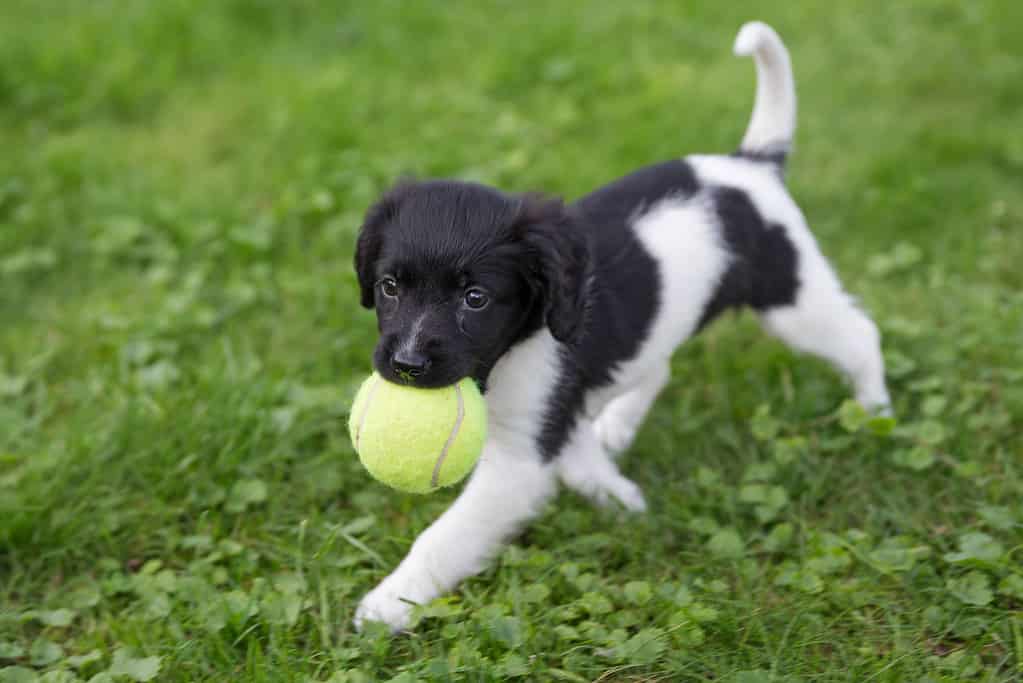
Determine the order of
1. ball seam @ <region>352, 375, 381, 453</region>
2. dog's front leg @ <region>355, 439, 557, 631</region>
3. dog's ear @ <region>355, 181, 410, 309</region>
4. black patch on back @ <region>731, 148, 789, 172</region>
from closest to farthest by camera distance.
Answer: ball seam @ <region>352, 375, 381, 453</region>, dog's ear @ <region>355, 181, 410, 309</region>, dog's front leg @ <region>355, 439, 557, 631</region>, black patch on back @ <region>731, 148, 789, 172</region>

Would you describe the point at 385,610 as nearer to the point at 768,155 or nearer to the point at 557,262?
the point at 557,262

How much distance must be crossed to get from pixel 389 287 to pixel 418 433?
0.41 meters

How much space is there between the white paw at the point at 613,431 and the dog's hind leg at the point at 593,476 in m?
0.38

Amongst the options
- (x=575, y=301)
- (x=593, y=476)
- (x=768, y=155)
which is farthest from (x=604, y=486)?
(x=768, y=155)

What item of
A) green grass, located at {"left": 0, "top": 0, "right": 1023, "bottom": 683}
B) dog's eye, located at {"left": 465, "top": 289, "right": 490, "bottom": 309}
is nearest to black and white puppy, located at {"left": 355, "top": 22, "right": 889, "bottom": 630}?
dog's eye, located at {"left": 465, "top": 289, "right": 490, "bottom": 309}

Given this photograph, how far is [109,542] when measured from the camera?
3268mm

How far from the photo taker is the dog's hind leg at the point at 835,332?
350 centimetres

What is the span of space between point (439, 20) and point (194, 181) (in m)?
2.15

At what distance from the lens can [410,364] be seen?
251cm

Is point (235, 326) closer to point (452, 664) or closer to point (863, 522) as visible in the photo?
point (452, 664)

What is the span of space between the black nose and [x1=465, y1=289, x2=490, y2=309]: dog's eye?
22 centimetres

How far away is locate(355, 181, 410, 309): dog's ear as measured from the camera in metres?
2.81

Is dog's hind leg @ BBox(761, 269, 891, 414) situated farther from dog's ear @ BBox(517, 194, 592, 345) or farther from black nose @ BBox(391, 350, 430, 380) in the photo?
black nose @ BBox(391, 350, 430, 380)

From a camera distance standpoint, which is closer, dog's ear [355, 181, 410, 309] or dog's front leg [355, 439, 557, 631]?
dog's ear [355, 181, 410, 309]
